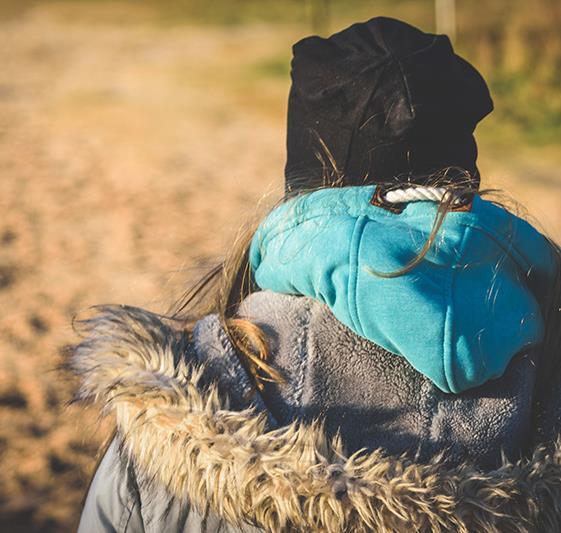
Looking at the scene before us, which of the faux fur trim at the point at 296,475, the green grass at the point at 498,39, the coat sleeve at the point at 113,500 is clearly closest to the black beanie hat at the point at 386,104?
the faux fur trim at the point at 296,475

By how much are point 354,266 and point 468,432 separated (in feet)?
0.99

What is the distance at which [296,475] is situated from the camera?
3.75ft

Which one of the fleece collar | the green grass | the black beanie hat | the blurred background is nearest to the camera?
the fleece collar

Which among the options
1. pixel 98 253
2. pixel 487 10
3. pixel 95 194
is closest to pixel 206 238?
pixel 98 253

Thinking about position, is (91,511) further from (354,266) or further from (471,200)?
(471,200)

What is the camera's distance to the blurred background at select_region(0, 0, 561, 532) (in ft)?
12.1

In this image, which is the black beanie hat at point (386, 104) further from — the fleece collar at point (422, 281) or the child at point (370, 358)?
the fleece collar at point (422, 281)

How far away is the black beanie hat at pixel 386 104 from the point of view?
124 cm

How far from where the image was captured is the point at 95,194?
6.65m

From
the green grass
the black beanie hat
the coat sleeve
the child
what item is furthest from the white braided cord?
the green grass

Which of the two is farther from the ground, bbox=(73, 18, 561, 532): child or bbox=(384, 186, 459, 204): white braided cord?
bbox=(384, 186, 459, 204): white braided cord

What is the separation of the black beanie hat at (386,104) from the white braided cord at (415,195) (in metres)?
0.12

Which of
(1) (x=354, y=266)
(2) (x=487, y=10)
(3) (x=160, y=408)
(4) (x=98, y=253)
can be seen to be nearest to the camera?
(1) (x=354, y=266)

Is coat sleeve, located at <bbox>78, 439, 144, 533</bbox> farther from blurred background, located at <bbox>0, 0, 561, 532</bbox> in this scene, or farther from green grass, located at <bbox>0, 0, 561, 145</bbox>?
green grass, located at <bbox>0, 0, 561, 145</bbox>
